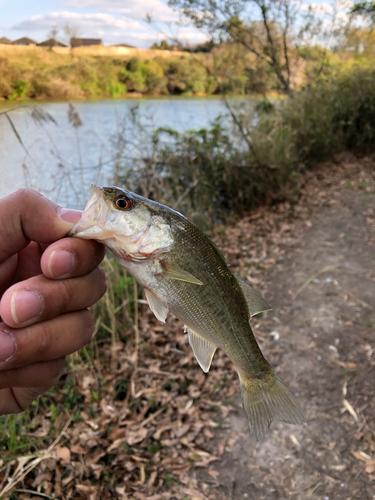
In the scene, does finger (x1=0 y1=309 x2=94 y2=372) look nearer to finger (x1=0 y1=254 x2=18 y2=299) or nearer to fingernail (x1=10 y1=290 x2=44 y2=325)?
fingernail (x1=10 y1=290 x2=44 y2=325)

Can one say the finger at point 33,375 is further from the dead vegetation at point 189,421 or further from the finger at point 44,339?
the dead vegetation at point 189,421

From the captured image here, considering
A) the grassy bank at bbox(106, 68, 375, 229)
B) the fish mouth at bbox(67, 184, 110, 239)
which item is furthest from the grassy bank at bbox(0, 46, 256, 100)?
the fish mouth at bbox(67, 184, 110, 239)

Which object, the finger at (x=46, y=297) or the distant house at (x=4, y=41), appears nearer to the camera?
the finger at (x=46, y=297)

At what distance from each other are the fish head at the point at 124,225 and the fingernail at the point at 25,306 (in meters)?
0.27

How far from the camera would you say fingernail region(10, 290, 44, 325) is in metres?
1.16

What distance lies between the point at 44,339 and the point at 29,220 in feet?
1.49

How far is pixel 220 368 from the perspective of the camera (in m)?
3.96

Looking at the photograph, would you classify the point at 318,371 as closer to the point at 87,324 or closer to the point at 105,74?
the point at 87,324

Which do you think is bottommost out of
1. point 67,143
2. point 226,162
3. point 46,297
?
point 226,162

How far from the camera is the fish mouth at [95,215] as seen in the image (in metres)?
1.25

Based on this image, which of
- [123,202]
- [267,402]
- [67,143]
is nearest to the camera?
[123,202]

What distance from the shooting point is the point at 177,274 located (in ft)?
4.09

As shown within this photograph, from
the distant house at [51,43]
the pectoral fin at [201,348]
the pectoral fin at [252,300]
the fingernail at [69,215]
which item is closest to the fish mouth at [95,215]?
the fingernail at [69,215]

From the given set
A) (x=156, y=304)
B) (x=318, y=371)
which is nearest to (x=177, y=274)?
(x=156, y=304)
